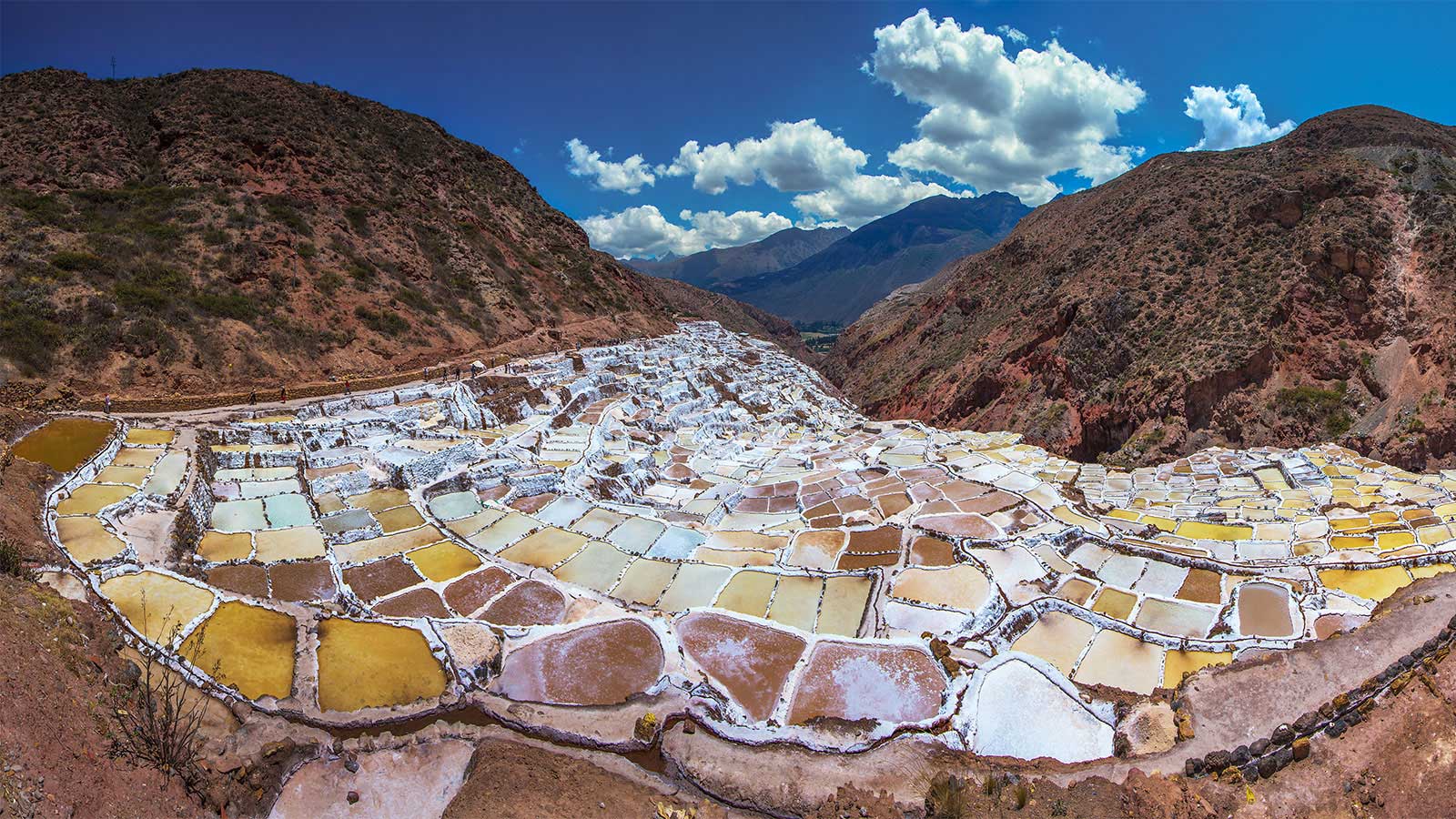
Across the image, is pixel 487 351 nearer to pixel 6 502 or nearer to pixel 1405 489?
pixel 6 502

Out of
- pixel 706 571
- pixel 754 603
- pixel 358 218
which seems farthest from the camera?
pixel 358 218

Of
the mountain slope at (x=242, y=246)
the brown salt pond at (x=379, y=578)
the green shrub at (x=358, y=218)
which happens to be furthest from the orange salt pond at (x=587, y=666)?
the green shrub at (x=358, y=218)

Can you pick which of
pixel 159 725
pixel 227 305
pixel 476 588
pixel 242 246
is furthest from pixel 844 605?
pixel 242 246

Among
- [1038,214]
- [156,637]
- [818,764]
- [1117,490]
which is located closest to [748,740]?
[818,764]

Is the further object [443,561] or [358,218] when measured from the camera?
[358,218]

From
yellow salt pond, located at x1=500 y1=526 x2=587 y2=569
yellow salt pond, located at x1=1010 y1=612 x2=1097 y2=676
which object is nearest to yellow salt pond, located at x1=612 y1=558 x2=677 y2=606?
yellow salt pond, located at x1=500 y1=526 x2=587 y2=569

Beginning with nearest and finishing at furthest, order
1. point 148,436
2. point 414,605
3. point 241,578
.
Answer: point 241,578, point 414,605, point 148,436

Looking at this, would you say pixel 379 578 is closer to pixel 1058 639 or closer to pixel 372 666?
pixel 372 666
